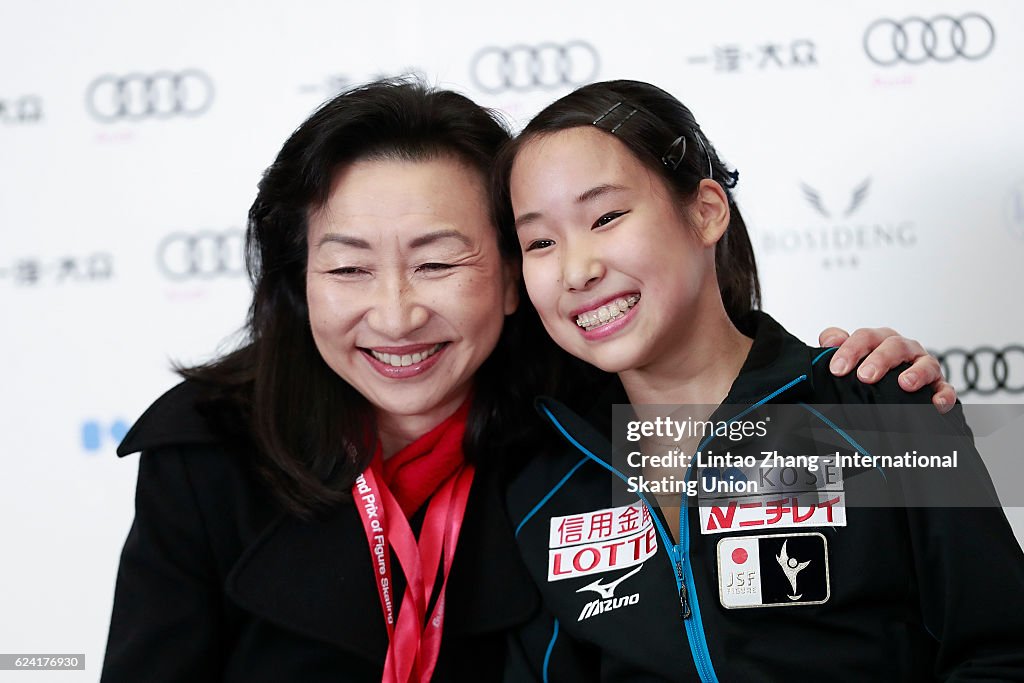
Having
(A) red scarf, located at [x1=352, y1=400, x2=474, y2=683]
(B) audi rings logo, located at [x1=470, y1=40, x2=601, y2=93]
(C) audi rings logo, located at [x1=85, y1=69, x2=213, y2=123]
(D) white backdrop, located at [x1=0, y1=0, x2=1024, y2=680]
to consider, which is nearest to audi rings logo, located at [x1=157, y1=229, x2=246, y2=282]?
(D) white backdrop, located at [x1=0, y1=0, x2=1024, y2=680]

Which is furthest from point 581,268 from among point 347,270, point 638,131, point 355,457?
point 355,457

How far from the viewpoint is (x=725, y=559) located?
1119mm

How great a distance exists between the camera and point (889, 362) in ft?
3.75

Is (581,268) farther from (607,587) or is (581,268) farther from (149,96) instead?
(149,96)

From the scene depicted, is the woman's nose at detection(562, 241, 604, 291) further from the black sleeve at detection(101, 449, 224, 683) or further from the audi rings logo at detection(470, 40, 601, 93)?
the audi rings logo at detection(470, 40, 601, 93)

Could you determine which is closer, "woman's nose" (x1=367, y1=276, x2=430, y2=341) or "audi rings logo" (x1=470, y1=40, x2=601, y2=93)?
"woman's nose" (x1=367, y1=276, x2=430, y2=341)

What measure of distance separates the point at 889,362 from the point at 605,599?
0.42 metres

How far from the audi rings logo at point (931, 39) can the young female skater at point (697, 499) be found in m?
0.76

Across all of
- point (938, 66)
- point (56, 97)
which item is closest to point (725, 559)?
point (938, 66)

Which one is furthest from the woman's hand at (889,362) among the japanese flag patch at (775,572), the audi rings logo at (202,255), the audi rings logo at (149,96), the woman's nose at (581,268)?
the audi rings logo at (149,96)

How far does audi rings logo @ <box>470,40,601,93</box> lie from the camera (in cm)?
196

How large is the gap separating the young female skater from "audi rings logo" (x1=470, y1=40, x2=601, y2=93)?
0.72m

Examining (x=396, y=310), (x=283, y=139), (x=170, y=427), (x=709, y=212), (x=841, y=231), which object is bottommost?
(x=170, y=427)

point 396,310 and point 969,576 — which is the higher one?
point 396,310
